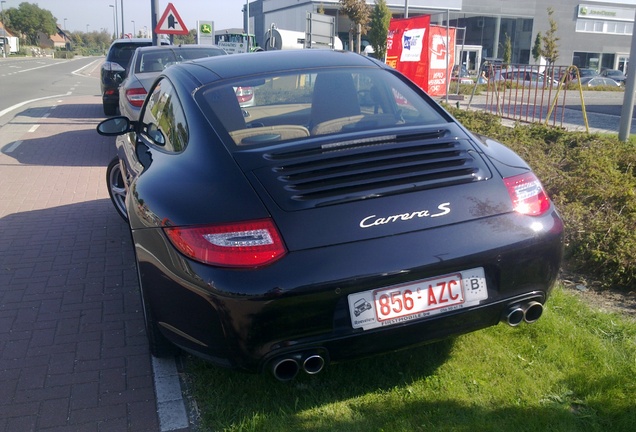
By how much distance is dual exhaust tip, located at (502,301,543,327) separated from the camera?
2.95m

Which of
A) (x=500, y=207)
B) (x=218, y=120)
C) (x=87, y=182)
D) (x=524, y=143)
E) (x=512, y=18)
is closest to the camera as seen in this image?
(x=500, y=207)

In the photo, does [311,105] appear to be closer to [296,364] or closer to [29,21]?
[296,364]

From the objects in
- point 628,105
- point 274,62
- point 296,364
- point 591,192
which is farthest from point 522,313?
point 628,105

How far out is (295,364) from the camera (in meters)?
2.68

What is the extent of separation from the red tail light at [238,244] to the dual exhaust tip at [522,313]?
1.11 meters

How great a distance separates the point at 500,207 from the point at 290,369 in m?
1.19

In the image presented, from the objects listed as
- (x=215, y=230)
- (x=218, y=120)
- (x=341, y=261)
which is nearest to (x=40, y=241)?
(x=218, y=120)

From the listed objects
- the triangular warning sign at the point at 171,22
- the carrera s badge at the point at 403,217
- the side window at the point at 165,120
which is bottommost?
the carrera s badge at the point at 403,217

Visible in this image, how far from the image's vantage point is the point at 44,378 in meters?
3.42

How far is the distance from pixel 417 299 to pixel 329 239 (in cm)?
47

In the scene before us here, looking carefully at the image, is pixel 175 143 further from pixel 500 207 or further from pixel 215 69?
pixel 500 207

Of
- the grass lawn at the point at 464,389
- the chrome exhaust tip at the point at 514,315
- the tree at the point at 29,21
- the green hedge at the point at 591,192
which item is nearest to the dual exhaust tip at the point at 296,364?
the grass lawn at the point at 464,389

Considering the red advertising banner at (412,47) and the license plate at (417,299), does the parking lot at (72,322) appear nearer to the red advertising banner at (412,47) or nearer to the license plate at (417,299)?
the license plate at (417,299)

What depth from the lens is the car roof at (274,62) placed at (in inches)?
148
